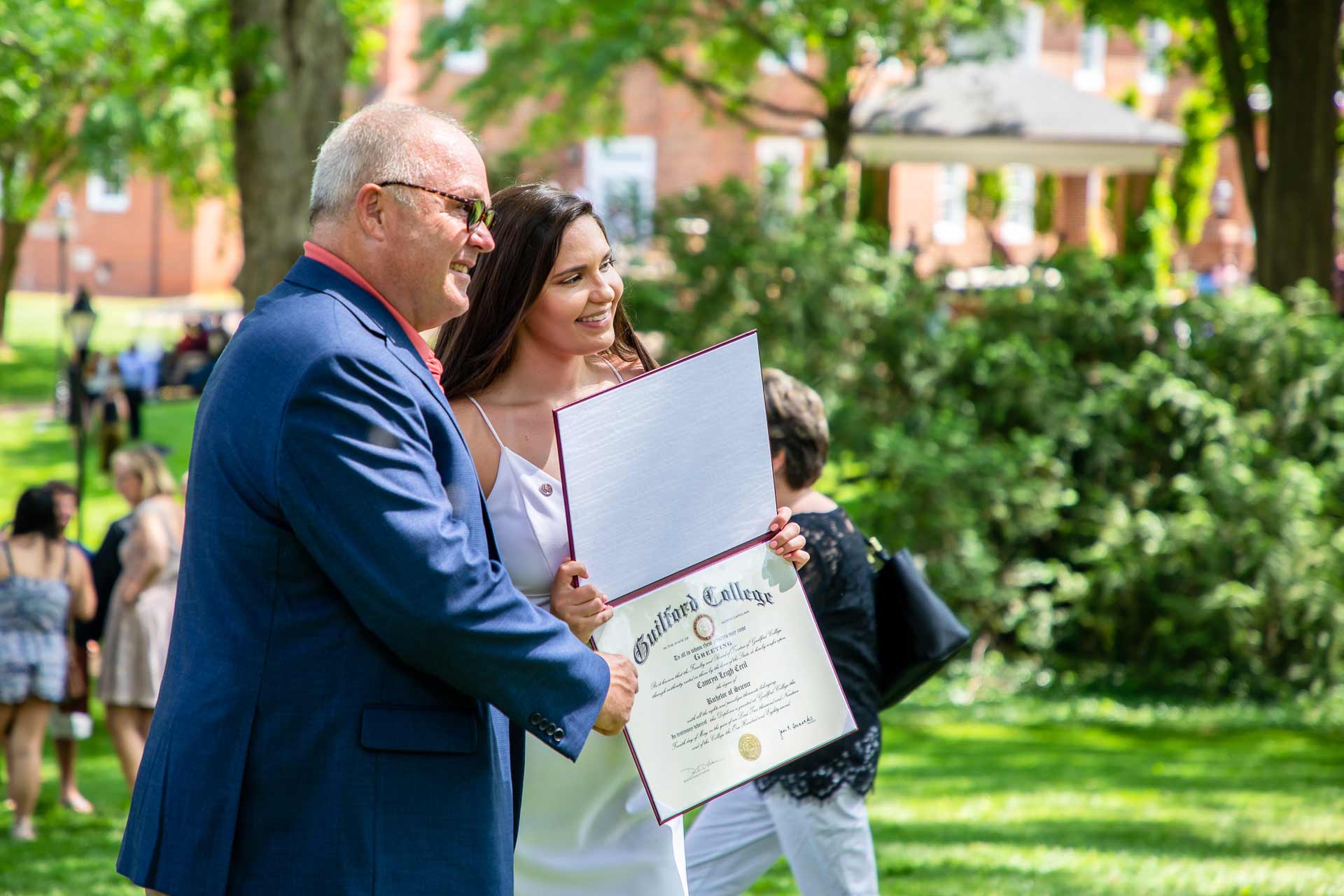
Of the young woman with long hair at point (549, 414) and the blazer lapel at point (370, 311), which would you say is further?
the young woman with long hair at point (549, 414)

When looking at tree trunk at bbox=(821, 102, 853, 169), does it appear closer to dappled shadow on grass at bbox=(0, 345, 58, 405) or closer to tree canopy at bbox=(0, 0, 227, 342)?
tree canopy at bbox=(0, 0, 227, 342)

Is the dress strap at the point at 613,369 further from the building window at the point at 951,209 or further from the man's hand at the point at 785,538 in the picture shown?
the building window at the point at 951,209

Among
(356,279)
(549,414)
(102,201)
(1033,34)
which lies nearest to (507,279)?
(549,414)

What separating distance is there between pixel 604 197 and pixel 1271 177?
6.32 m

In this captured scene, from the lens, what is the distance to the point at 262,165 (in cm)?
909

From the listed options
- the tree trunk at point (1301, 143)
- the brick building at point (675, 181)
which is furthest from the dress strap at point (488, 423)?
the brick building at point (675, 181)

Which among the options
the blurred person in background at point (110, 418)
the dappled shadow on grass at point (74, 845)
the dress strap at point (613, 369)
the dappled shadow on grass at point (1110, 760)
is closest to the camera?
the dress strap at point (613, 369)

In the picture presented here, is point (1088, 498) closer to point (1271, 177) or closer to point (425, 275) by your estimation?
point (1271, 177)

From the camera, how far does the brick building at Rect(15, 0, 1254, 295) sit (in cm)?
4047

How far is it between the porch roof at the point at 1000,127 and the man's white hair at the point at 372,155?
18666 mm

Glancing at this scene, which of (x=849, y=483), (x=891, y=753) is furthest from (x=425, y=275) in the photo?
(x=849, y=483)

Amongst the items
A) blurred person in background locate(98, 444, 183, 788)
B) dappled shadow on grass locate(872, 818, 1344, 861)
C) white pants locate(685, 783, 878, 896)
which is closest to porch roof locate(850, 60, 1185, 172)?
dappled shadow on grass locate(872, 818, 1344, 861)
